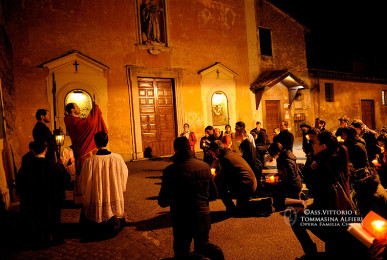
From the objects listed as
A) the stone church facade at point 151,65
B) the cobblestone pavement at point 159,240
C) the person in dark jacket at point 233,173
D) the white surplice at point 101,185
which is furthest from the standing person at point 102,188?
the stone church facade at point 151,65

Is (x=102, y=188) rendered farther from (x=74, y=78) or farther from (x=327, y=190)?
(x=74, y=78)

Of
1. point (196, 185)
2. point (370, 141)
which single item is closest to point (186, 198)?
point (196, 185)

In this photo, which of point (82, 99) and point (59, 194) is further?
point (82, 99)

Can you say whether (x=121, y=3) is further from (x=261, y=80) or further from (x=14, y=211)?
(x=14, y=211)

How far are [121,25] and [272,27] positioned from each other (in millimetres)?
9911

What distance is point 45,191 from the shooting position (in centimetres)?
398

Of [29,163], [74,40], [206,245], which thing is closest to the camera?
[206,245]

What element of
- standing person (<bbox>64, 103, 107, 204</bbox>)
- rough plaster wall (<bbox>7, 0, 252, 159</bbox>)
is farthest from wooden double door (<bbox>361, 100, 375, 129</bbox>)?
standing person (<bbox>64, 103, 107, 204</bbox>)

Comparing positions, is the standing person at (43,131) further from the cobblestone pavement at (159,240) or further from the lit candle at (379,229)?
the lit candle at (379,229)

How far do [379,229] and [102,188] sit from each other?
3.58 metres

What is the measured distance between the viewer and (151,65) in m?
13.0

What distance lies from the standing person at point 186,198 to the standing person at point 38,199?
2.12 m

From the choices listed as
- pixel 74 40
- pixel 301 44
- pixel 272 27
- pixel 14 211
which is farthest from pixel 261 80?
pixel 14 211

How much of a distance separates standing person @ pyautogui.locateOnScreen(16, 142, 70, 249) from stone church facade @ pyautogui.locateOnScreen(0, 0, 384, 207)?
10.1ft
